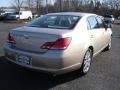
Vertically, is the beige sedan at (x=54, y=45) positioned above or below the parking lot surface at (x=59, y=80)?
above

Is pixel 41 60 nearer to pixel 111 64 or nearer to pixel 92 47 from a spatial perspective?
pixel 92 47

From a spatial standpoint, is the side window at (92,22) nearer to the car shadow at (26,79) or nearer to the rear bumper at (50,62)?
the car shadow at (26,79)

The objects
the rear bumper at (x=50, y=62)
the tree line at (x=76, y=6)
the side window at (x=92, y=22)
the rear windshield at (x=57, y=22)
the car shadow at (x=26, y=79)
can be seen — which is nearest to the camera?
the rear bumper at (x=50, y=62)

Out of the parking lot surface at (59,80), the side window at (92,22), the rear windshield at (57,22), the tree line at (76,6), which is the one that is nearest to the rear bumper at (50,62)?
the parking lot surface at (59,80)

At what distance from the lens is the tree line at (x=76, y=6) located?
6272cm

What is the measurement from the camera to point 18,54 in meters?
5.13

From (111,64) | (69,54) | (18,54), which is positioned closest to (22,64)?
(18,54)

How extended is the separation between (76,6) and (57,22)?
6260 cm

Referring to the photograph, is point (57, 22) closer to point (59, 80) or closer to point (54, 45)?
point (54, 45)

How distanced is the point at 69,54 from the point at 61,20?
128 cm

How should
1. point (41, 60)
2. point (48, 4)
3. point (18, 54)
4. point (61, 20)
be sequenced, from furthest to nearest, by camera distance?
point (48, 4), point (61, 20), point (18, 54), point (41, 60)

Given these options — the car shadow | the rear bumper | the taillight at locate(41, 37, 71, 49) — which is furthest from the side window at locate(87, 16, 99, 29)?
the rear bumper

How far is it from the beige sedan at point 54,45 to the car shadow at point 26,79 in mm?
382

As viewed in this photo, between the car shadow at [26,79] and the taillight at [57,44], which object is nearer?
the taillight at [57,44]
